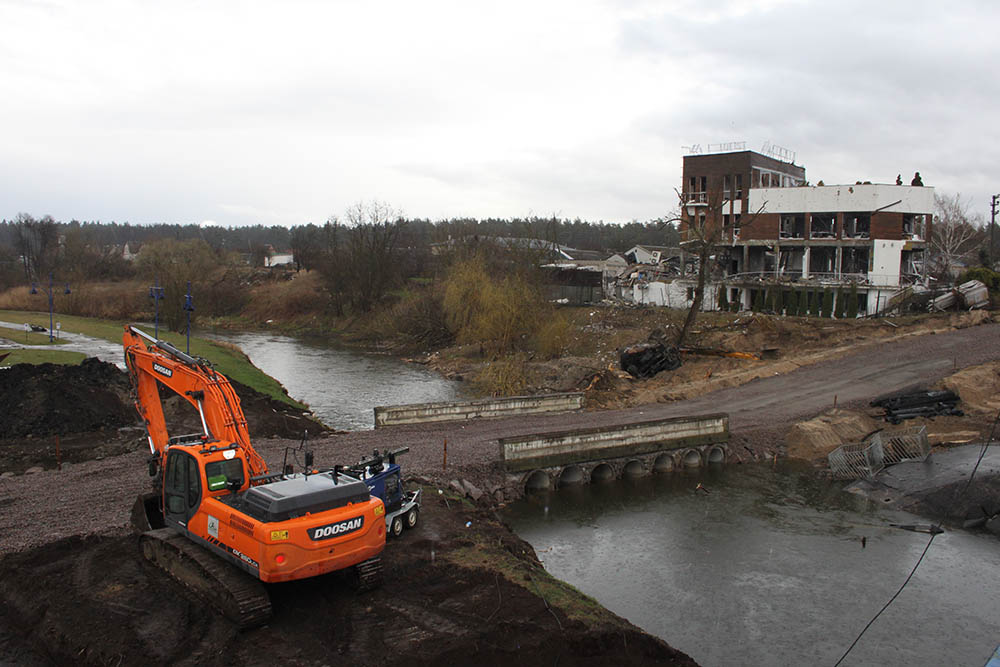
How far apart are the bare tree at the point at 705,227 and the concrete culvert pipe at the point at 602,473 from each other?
22524 millimetres

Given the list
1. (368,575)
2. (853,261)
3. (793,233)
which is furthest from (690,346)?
(368,575)

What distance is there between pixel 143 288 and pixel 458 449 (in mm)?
62387

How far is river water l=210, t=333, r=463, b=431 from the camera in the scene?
3334 centimetres

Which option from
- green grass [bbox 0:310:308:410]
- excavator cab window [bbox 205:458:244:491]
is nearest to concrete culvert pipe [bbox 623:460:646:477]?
green grass [bbox 0:310:308:410]

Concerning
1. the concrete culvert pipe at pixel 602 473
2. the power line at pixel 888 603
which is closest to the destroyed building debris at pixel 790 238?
the concrete culvert pipe at pixel 602 473

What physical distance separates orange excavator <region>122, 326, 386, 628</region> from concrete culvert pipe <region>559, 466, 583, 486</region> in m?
11.3

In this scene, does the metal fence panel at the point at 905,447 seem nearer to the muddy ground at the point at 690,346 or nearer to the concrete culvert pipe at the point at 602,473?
the muddy ground at the point at 690,346

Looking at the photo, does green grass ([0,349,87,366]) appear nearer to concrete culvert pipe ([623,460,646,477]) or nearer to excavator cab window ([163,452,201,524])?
excavator cab window ([163,452,201,524])

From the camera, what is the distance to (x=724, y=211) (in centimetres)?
5497

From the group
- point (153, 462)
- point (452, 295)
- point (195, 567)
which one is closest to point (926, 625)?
point (195, 567)

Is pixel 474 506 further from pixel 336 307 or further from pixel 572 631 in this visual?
pixel 336 307

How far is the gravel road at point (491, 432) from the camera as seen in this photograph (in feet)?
50.8

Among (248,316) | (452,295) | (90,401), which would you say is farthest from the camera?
(248,316)

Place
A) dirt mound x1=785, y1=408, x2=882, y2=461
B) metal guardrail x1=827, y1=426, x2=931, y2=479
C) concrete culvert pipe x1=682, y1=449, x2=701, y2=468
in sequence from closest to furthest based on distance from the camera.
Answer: metal guardrail x1=827, y1=426, x2=931, y2=479, concrete culvert pipe x1=682, y1=449, x2=701, y2=468, dirt mound x1=785, y1=408, x2=882, y2=461
